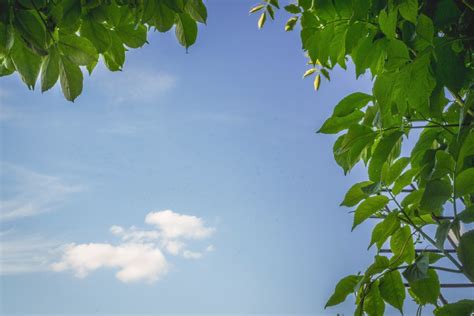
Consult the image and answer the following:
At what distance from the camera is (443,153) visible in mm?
544

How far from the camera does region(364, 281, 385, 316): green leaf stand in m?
0.66

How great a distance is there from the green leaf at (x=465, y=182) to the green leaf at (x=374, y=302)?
224mm

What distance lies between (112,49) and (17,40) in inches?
→ 6.6

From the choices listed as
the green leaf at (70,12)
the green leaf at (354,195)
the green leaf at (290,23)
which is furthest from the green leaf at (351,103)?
the green leaf at (290,23)

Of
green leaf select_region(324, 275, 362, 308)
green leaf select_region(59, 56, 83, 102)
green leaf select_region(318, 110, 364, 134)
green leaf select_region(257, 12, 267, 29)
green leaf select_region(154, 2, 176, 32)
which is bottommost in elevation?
green leaf select_region(324, 275, 362, 308)

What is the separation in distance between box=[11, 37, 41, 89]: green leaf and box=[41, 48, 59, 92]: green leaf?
11 millimetres

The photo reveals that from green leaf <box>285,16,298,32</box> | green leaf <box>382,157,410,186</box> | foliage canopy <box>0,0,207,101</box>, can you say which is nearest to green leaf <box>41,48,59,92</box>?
foliage canopy <box>0,0,207,101</box>

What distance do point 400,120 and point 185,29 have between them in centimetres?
40

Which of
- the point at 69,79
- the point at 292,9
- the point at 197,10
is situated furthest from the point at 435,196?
the point at 292,9

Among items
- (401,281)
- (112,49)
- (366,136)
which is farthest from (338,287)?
(112,49)

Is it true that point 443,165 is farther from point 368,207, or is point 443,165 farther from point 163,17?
point 163,17

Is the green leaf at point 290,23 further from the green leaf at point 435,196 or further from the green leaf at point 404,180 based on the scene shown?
the green leaf at point 435,196

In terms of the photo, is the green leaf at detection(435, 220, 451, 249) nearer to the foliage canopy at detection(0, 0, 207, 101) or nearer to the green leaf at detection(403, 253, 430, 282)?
the green leaf at detection(403, 253, 430, 282)

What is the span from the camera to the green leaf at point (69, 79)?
65 centimetres
